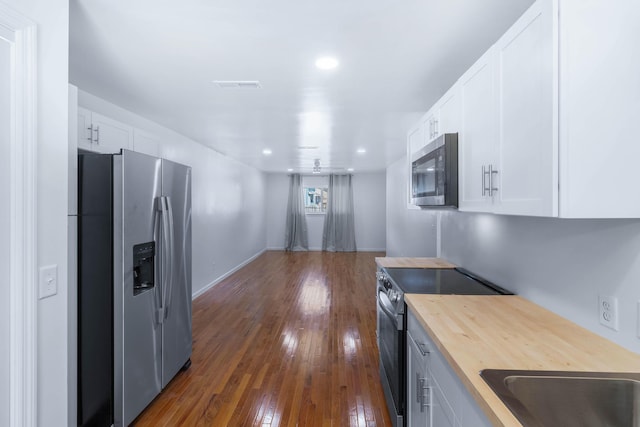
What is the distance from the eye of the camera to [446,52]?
2.00 meters

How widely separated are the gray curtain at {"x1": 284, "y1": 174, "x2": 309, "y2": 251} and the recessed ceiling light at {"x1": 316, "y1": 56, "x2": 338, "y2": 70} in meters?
7.21

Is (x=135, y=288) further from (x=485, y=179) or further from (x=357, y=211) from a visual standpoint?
(x=357, y=211)

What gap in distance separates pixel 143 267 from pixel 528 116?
2.38m

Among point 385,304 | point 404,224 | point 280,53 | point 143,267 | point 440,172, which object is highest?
point 280,53

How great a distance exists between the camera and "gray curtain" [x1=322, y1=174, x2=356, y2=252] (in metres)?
9.27

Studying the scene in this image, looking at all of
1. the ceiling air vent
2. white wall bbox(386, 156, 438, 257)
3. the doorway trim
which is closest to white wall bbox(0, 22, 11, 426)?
the doorway trim

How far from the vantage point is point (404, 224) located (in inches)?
243

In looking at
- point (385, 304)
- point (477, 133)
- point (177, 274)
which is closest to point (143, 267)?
point (177, 274)

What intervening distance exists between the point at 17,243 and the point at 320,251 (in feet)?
27.2

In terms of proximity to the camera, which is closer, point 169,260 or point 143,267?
point 143,267

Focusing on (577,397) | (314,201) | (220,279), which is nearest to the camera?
(577,397)

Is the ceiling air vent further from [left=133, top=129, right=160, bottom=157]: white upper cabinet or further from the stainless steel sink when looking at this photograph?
the stainless steel sink

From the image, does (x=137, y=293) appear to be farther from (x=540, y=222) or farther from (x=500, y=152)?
(x=540, y=222)

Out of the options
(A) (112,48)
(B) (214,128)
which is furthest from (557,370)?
(B) (214,128)
